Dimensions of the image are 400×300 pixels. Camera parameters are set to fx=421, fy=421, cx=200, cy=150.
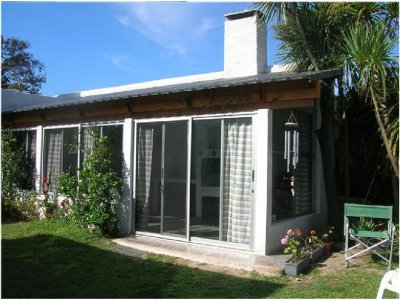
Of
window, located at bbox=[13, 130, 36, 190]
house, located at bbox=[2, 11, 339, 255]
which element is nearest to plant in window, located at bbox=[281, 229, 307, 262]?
house, located at bbox=[2, 11, 339, 255]

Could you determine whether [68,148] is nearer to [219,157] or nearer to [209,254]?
[219,157]

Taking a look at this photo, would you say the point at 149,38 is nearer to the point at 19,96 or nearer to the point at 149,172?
the point at 149,172

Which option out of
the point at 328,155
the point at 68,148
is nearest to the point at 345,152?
the point at 328,155

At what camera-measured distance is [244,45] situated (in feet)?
33.3

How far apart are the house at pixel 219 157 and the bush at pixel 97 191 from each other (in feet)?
0.89

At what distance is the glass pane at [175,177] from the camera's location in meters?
7.71

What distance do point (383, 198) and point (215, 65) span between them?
5.64 metres

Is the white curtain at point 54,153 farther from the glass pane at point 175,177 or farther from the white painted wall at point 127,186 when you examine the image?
the glass pane at point 175,177

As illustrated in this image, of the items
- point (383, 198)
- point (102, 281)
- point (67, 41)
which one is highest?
point (67, 41)

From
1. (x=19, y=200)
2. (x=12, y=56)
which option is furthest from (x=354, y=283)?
(x=12, y=56)

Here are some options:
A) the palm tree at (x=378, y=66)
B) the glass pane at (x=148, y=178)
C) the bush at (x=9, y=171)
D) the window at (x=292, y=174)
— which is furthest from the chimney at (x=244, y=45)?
the bush at (x=9, y=171)

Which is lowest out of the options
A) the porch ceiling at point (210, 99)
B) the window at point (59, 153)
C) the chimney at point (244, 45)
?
the window at point (59, 153)

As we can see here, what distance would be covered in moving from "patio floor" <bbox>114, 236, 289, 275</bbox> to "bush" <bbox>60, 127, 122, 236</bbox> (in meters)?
0.60

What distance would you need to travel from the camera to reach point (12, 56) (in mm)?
37906
